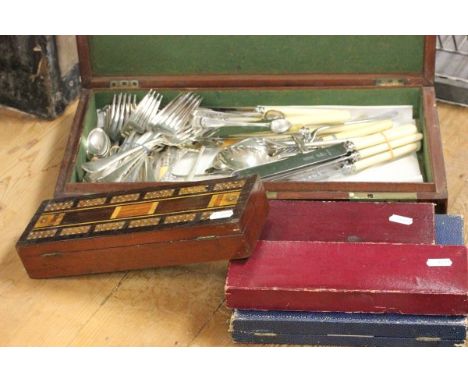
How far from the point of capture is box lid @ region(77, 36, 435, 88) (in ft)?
5.33

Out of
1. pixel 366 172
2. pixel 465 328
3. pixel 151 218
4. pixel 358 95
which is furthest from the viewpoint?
pixel 358 95

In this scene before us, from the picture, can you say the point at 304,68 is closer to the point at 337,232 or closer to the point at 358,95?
the point at 358,95

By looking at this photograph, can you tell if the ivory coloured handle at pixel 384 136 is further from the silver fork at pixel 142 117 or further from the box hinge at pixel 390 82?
the silver fork at pixel 142 117

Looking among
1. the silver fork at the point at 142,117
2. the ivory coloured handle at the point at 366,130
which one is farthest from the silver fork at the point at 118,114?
the ivory coloured handle at the point at 366,130

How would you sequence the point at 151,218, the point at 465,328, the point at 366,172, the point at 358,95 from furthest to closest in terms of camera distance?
the point at 358,95 < the point at 366,172 < the point at 151,218 < the point at 465,328

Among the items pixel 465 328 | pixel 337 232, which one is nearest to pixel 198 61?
pixel 337 232

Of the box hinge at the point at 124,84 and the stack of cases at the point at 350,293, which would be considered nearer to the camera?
the stack of cases at the point at 350,293

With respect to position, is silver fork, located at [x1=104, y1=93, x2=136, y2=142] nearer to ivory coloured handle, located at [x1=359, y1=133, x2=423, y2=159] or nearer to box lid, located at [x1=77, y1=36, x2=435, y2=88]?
Result: box lid, located at [x1=77, y1=36, x2=435, y2=88]

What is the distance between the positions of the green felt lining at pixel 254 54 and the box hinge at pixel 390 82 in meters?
0.02

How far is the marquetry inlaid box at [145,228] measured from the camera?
1.27 m

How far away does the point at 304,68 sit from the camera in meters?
1.66

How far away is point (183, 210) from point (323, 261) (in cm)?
21

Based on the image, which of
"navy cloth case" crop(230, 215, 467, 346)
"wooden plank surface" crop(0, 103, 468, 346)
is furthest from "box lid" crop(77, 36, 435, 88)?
"navy cloth case" crop(230, 215, 467, 346)

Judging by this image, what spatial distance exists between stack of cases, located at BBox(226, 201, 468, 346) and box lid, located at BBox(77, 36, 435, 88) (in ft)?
1.41
